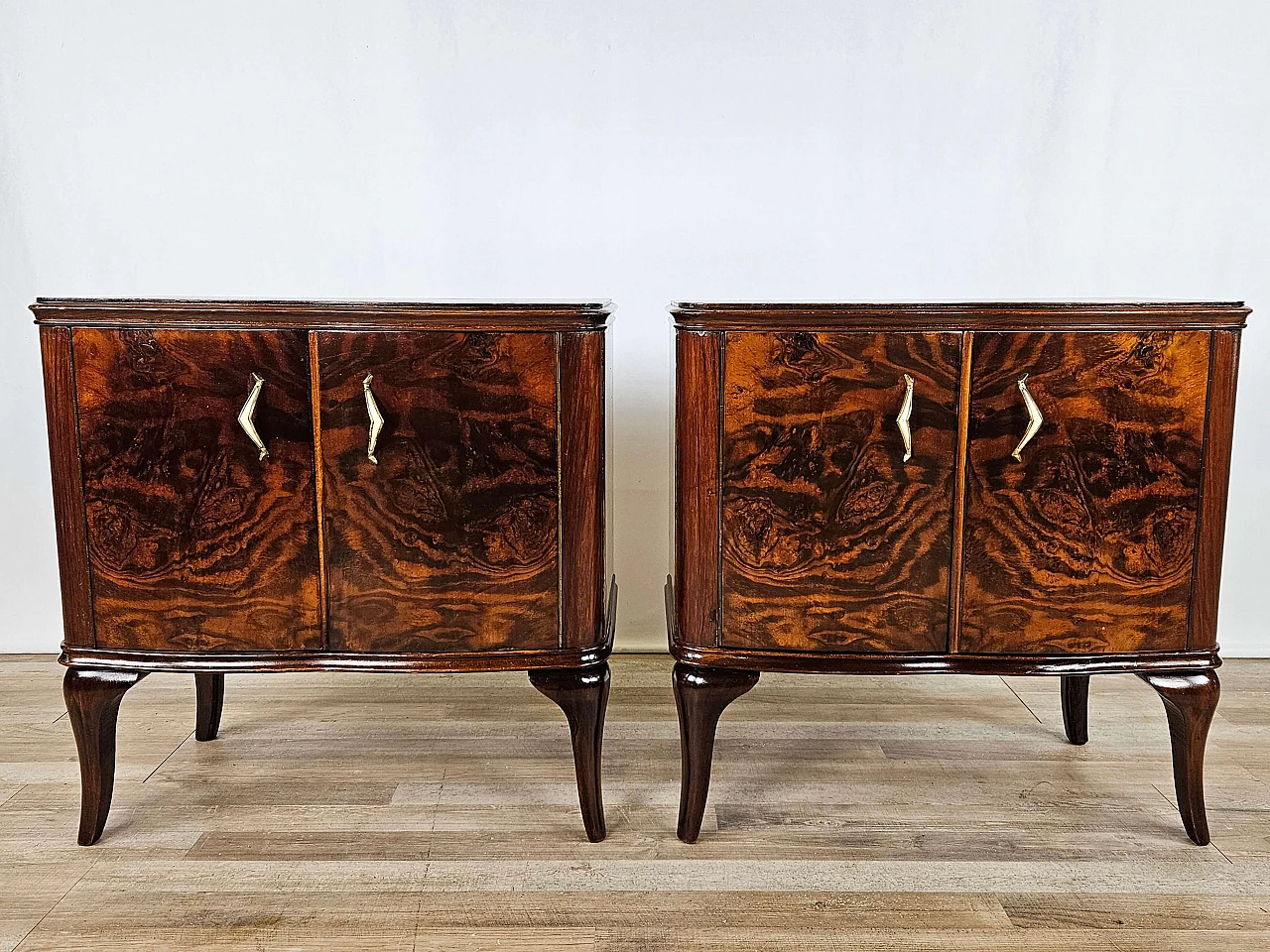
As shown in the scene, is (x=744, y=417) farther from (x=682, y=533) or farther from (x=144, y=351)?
(x=144, y=351)

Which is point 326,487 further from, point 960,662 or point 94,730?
point 960,662

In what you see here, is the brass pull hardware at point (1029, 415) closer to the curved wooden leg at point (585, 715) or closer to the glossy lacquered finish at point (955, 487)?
the glossy lacquered finish at point (955, 487)

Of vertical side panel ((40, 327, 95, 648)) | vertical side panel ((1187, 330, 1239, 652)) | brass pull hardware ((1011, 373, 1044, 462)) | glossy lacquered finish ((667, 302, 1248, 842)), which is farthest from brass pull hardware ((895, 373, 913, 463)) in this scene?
vertical side panel ((40, 327, 95, 648))

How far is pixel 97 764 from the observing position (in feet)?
4.98

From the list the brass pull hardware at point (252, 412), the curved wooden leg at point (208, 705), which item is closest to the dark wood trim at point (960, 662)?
the brass pull hardware at point (252, 412)

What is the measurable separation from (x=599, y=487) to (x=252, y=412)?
0.49 metres

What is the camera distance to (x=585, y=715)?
1512 millimetres

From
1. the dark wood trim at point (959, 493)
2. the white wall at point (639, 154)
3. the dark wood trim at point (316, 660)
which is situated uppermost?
the white wall at point (639, 154)

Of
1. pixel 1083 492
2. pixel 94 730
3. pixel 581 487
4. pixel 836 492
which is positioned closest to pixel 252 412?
pixel 581 487

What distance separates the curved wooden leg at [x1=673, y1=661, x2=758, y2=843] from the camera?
4.95 feet

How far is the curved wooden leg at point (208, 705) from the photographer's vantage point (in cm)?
188

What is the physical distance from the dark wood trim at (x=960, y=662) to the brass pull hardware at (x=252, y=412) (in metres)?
0.72

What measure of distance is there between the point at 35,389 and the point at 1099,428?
88.9 inches

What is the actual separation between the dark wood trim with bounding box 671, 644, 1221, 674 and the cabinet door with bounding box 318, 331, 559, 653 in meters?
0.32
